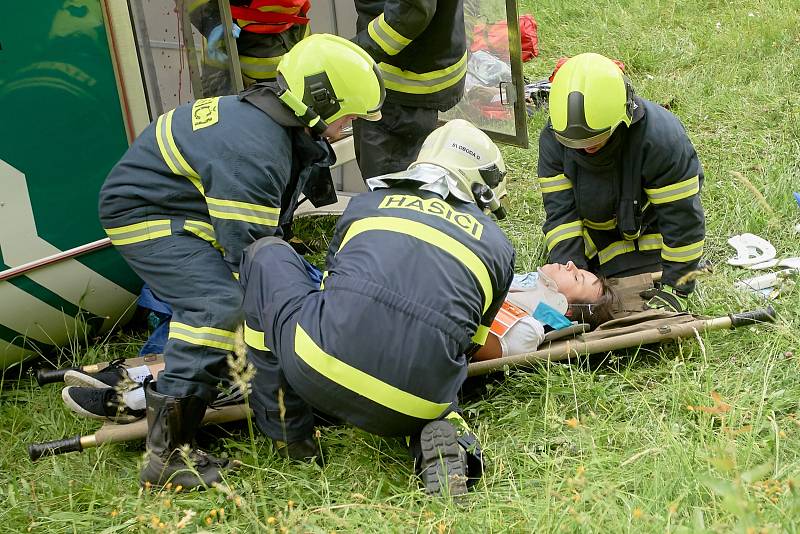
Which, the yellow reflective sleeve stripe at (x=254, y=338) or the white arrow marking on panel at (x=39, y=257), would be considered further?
the white arrow marking on panel at (x=39, y=257)

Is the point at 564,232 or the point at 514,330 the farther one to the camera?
the point at 564,232

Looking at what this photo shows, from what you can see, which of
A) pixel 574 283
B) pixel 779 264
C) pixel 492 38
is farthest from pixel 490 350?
pixel 492 38

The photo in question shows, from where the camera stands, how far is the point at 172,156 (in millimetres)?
3232

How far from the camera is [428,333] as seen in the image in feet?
8.64

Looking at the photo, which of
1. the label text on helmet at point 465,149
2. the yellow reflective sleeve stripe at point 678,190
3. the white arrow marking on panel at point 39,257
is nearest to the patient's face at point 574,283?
the yellow reflective sleeve stripe at point 678,190

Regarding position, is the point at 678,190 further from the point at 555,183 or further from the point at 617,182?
the point at 555,183

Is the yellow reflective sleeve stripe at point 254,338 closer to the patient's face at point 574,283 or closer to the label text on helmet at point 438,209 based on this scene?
the label text on helmet at point 438,209

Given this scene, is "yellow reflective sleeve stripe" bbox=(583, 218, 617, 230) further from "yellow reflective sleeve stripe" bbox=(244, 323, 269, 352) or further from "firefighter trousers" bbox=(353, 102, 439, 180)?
"yellow reflective sleeve stripe" bbox=(244, 323, 269, 352)

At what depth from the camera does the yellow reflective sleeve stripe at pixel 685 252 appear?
402 cm

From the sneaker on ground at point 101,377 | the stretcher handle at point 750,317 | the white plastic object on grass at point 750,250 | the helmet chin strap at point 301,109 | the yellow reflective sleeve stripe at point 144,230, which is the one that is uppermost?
the helmet chin strap at point 301,109

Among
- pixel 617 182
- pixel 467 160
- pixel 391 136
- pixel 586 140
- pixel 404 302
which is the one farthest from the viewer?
pixel 391 136

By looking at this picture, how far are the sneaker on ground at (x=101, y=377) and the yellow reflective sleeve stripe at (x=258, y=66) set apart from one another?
5.60ft

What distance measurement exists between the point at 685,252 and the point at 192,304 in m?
2.29

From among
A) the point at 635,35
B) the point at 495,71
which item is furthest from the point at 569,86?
the point at 635,35
